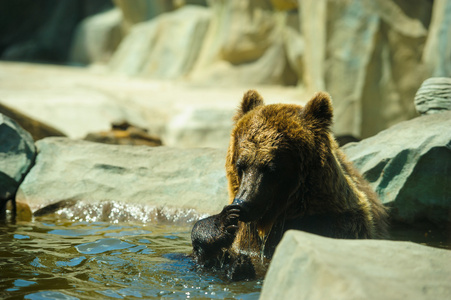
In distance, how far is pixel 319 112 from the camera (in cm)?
349

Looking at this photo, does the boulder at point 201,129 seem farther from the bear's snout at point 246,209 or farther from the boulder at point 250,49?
the bear's snout at point 246,209

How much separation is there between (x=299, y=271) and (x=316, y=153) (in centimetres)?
127

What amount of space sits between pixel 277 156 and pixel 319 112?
428 millimetres

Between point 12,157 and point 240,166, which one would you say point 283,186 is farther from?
point 12,157

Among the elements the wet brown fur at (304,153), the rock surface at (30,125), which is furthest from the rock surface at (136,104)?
the wet brown fur at (304,153)

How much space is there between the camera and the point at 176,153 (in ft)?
19.6

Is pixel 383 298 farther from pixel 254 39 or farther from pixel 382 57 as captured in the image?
pixel 254 39

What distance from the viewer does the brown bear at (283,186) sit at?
10.8 feet

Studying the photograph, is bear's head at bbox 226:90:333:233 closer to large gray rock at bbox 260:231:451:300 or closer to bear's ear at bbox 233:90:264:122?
bear's ear at bbox 233:90:264:122

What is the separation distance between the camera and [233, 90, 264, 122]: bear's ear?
3.82m

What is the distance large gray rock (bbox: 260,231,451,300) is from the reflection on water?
0.74 meters

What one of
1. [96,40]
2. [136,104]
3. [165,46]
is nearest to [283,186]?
[136,104]

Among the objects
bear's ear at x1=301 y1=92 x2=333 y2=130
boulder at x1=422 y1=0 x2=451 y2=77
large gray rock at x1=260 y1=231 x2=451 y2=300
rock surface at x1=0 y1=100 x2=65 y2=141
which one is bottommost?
large gray rock at x1=260 y1=231 x2=451 y2=300

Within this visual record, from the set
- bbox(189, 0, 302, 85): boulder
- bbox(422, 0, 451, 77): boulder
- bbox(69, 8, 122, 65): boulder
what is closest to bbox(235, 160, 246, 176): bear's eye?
bbox(422, 0, 451, 77): boulder
